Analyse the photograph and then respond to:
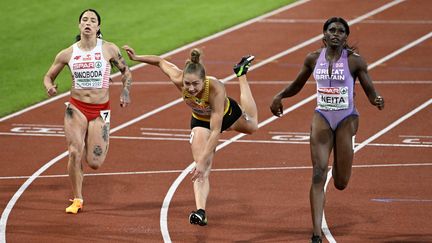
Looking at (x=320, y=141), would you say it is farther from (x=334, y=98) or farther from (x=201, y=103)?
(x=201, y=103)

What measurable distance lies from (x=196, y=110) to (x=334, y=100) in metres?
1.64

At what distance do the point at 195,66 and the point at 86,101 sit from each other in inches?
81.0

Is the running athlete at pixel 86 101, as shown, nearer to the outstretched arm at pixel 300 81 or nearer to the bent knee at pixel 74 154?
the bent knee at pixel 74 154

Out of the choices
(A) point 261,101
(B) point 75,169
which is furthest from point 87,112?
(A) point 261,101

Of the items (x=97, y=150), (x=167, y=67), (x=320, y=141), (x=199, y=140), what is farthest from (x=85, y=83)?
(x=320, y=141)

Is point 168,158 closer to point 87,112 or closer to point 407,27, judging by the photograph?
point 87,112

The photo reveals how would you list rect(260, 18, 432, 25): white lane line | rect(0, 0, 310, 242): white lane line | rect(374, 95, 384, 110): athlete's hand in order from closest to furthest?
rect(374, 95, 384, 110): athlete's hand
rect(0, 0, 310, 242): white lane line
rect(260, 18, 432, 25): white lane line

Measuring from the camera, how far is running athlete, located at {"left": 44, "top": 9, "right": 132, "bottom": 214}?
556 inches

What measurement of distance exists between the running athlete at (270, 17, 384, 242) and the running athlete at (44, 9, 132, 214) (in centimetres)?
278

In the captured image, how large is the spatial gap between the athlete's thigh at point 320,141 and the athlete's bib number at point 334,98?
0.16m

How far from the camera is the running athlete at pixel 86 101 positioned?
1413 centimetres

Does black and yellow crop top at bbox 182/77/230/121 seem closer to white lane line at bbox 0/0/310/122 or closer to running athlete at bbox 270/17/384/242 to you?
running athlete at bbox 270/17/384/242

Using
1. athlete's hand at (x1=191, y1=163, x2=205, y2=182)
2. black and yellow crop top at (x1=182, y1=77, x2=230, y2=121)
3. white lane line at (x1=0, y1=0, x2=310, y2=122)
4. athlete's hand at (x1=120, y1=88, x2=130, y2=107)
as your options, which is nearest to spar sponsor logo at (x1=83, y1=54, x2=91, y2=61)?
athlete's hand at (x1=120, y1=88, x2=130, y2=107)

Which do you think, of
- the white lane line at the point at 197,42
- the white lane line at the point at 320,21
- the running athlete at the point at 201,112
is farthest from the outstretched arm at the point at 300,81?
the white lane line at the point at 320,21
